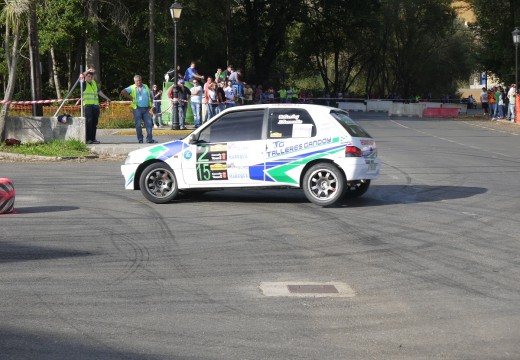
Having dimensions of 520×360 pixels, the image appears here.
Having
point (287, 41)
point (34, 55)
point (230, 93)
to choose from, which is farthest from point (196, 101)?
point (287, 41)

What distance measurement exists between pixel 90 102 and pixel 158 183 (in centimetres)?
955

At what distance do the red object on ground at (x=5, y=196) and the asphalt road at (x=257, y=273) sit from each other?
10.3 inches

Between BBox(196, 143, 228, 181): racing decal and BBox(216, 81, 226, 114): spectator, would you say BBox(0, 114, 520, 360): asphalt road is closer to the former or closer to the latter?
BBox(196, 143, 228, 181): racing decal

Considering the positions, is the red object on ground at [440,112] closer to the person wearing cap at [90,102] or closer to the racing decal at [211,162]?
the person wearing cap at [90,102]

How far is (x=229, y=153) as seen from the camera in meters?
13.6

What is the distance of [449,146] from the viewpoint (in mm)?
25875

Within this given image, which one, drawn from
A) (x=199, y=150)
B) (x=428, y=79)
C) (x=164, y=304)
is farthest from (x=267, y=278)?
(x=428, y=79)

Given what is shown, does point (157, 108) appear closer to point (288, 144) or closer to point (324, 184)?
point (288, 144)

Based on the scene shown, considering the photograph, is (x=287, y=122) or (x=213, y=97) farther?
(x=213, y=97)

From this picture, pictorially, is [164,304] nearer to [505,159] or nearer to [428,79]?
[505,159]

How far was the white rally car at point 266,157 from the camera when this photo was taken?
13305 millimetres

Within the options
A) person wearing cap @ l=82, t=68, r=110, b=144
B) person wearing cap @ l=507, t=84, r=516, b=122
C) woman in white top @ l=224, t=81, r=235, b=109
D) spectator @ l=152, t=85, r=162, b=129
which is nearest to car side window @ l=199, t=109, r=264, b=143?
person wearing cap @ l=82, t=68, r=110, b=144

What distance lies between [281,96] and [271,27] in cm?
1031

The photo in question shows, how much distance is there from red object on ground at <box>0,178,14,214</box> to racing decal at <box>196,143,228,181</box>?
9.22 feet
